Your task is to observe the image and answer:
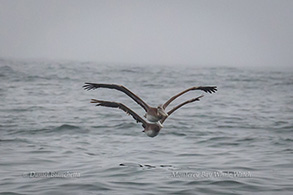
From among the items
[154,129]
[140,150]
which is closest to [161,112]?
[154,129]

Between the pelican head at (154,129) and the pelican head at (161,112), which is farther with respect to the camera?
the pelican head at (154,129)

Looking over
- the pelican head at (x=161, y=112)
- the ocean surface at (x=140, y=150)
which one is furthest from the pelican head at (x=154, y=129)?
the ocean surface at (x=140, y=150)

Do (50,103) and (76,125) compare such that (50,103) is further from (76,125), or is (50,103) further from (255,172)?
(255,172)

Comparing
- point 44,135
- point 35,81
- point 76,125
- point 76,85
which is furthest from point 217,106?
point 35,81

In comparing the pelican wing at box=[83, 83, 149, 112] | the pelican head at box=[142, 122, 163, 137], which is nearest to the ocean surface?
the pelican head at box=[142, 122, 163, 137]

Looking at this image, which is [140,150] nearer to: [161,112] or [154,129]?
[154,129]

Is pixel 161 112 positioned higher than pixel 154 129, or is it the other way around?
pixel 161 112

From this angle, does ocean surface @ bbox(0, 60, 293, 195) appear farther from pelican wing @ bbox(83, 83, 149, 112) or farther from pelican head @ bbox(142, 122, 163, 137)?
pelican wing @ bbox(83, 83, 149, 112)

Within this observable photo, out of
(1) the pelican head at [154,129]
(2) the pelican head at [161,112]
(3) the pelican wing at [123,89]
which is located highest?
(3) the pelican wing at [123,89]

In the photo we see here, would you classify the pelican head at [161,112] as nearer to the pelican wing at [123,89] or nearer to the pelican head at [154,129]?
the pelican wing at [123,89]

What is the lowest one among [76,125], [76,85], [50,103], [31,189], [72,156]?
[31,189]

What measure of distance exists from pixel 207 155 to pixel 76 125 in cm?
921

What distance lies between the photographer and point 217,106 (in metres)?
34.4

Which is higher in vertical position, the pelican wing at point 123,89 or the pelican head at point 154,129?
the pelican wing at point 123,89
